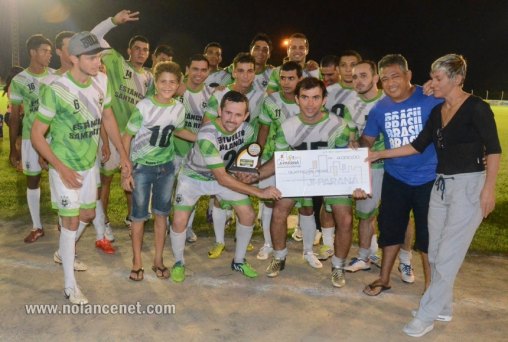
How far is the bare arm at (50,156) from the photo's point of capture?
183 inches

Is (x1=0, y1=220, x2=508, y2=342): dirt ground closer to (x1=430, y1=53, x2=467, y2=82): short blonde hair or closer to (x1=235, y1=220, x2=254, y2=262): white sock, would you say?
(x1=235, y1=220, x2=254, y2=262): white sock

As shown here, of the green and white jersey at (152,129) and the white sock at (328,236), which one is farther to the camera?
the white sock at (328,236)

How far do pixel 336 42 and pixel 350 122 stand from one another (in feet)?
203

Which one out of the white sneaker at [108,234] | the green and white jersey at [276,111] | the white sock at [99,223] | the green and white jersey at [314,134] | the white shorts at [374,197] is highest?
the green and white jersey at [276,111]

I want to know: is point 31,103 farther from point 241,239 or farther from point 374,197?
point 374,197

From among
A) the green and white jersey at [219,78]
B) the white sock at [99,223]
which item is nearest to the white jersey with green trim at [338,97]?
the green and white jersey at [219,78]

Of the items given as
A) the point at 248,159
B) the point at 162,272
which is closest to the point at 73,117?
the point at 248,159

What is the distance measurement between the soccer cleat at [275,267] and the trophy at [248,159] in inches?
44.5

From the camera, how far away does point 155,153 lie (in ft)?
18.4

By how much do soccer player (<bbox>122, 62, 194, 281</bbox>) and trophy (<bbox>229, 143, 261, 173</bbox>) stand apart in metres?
0.79

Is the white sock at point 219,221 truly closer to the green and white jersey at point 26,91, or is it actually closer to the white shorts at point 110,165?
the white shorts at point 110,165

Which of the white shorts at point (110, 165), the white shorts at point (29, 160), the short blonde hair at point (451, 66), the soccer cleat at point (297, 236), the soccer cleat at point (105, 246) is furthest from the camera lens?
the soccer cleat at point (297, 236)

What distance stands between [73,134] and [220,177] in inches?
59.4

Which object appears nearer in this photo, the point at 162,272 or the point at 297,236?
the point at 162,272
